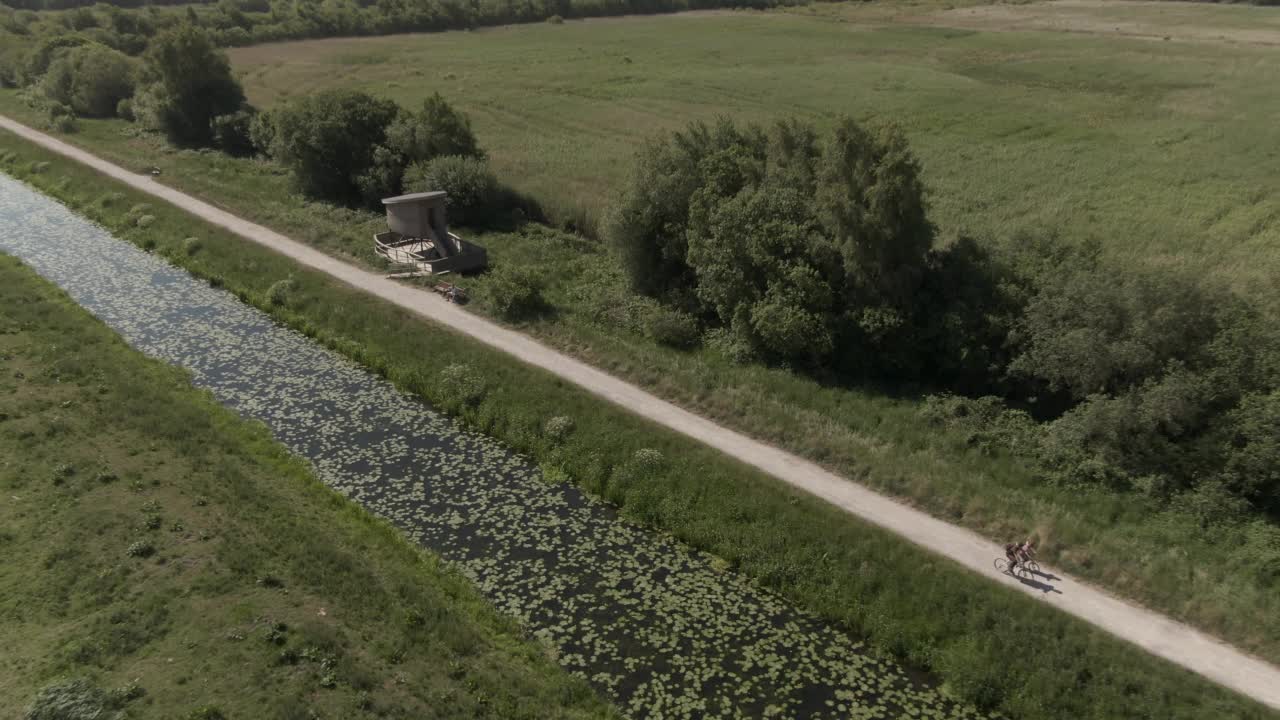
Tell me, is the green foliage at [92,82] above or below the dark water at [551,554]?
above

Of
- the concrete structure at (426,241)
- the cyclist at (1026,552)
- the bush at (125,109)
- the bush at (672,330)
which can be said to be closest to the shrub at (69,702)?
the cyclist at (1026,552)

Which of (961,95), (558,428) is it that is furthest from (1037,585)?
(961,95)

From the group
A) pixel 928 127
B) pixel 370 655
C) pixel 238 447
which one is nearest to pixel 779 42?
pixel 928 127

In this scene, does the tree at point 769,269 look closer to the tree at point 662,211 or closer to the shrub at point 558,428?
the tree at point 662,211

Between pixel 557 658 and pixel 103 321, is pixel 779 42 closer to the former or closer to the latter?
pixel 103 321

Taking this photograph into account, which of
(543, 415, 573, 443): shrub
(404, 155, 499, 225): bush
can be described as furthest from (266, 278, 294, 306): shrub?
(543, 415, 573, 443): shrub
